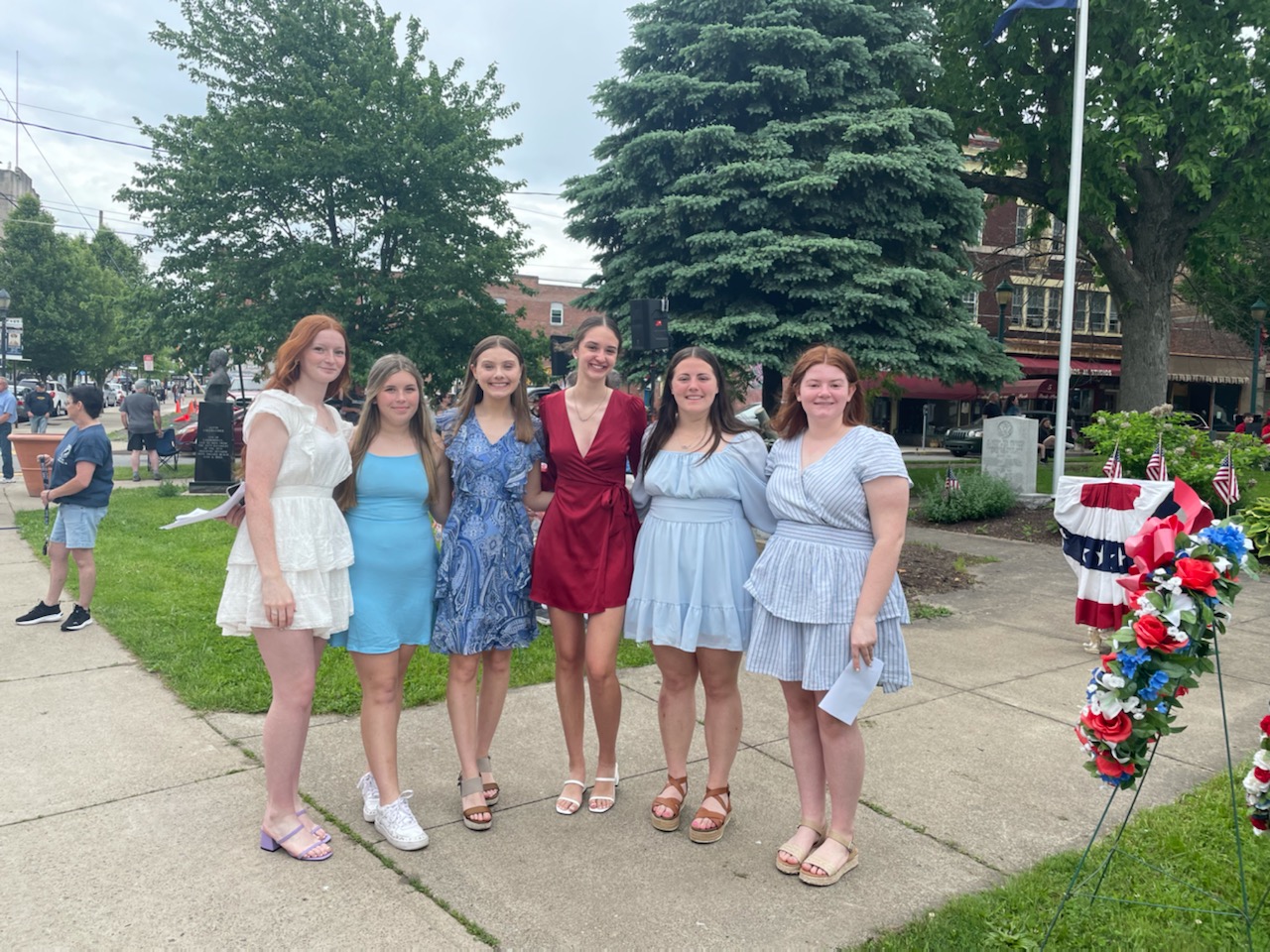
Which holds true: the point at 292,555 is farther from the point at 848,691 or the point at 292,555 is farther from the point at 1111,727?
the point at 1111,727

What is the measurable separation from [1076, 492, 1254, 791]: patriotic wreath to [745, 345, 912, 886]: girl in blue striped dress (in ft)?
2.27

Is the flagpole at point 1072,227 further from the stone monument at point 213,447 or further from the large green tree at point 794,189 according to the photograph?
the stone monument at point 213,447

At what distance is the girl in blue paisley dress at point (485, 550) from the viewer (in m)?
3.52

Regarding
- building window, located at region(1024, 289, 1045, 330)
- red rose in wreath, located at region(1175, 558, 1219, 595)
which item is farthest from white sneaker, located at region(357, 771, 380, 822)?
building window, located at region(1024, 289, 1045, 330)

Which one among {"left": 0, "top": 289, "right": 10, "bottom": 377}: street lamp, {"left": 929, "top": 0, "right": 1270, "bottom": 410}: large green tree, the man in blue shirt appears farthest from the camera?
{"left": 0, "top": 289, "right": 10, "bottom": 377}: street lamp

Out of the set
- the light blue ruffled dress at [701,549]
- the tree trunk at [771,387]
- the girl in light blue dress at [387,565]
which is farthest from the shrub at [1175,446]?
the girl in light blue dress at [387,565]

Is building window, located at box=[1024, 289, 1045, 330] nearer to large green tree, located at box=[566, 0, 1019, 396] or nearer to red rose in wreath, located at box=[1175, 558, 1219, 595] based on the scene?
large green tree, located at box=[566, 0, 1019, 396]

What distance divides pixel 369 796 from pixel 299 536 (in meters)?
1.14

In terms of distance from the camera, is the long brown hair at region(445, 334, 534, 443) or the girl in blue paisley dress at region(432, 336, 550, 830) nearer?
the girl in blue paisley dress at region(432, 336, 550, 830)

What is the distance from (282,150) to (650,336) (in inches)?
405

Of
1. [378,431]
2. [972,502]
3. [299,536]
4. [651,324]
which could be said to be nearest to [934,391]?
[972,502]

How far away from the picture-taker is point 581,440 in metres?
3.61

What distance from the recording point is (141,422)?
51.8 ft

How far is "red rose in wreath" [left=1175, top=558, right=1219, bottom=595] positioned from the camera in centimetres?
238
